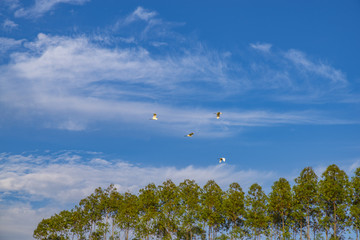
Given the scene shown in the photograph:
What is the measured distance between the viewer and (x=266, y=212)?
147ft

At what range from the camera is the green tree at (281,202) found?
142 feet

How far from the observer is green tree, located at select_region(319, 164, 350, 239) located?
39.6 meters

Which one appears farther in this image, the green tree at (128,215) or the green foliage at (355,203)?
the green tree at (128,215)

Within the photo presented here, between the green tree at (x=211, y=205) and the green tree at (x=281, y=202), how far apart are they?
22.0 ft

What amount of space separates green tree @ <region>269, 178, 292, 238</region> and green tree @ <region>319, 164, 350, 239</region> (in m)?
3.82

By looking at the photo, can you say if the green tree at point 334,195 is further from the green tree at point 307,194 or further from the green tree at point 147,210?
the green tree at point 147,210

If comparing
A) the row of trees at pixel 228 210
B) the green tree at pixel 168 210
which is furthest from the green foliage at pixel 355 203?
the green tree at pixel 168 210

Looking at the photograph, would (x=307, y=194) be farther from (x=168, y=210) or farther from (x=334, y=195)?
(x=168, y=210)

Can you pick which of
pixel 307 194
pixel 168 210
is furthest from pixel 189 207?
pixel 307 194

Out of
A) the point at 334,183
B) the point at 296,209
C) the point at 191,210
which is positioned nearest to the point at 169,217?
the point at 191,210

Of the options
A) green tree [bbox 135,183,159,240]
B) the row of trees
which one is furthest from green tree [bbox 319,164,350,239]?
green tree [bbox 135,183,159,240]

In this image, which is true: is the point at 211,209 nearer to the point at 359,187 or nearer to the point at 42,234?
the point at 359,187

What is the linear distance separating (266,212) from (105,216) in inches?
964

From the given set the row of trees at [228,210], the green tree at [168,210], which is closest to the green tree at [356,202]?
the row of trees at [228,210]
